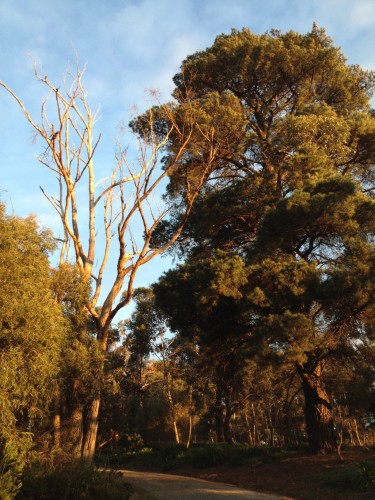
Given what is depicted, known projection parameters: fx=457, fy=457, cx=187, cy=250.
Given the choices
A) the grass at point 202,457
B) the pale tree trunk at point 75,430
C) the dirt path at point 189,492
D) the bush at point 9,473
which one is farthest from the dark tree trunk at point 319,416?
the bush at point 9,473

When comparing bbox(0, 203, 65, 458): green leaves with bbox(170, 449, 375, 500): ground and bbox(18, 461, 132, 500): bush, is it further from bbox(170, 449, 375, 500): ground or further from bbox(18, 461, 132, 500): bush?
bbox(170, 449, 375, 500): ground

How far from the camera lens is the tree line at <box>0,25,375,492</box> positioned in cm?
1141

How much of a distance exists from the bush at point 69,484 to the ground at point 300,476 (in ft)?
14.6

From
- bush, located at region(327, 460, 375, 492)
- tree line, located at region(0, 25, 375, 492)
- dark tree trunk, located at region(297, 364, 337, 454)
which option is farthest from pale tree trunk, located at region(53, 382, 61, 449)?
dark tree trunk, located at region(297, 364, 337, 454)

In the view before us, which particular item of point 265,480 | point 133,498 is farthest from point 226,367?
point 133,498

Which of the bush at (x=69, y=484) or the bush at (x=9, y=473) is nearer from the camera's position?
the bush at (x=9, y=473)

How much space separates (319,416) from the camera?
1418 centimetres

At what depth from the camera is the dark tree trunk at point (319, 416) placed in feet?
46.3

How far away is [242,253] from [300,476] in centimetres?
678

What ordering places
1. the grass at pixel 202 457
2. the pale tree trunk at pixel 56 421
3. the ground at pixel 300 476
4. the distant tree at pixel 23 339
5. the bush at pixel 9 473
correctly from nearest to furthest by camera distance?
the bush at pixel 9 473 → the distant tree at pixel 23 339 → the ground at pixel 300 476 → the pale tree trunk at pixel 56 421 → the grass at pixel 202 457

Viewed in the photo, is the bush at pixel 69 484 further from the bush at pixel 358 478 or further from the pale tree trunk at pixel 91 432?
the bush at pixel 358 478

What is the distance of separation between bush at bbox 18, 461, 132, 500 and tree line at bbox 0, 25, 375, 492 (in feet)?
3.05

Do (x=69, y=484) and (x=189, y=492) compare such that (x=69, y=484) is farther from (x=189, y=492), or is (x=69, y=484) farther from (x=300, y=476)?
(x=300, y=476)

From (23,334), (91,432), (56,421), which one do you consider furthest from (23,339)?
(91,432)
